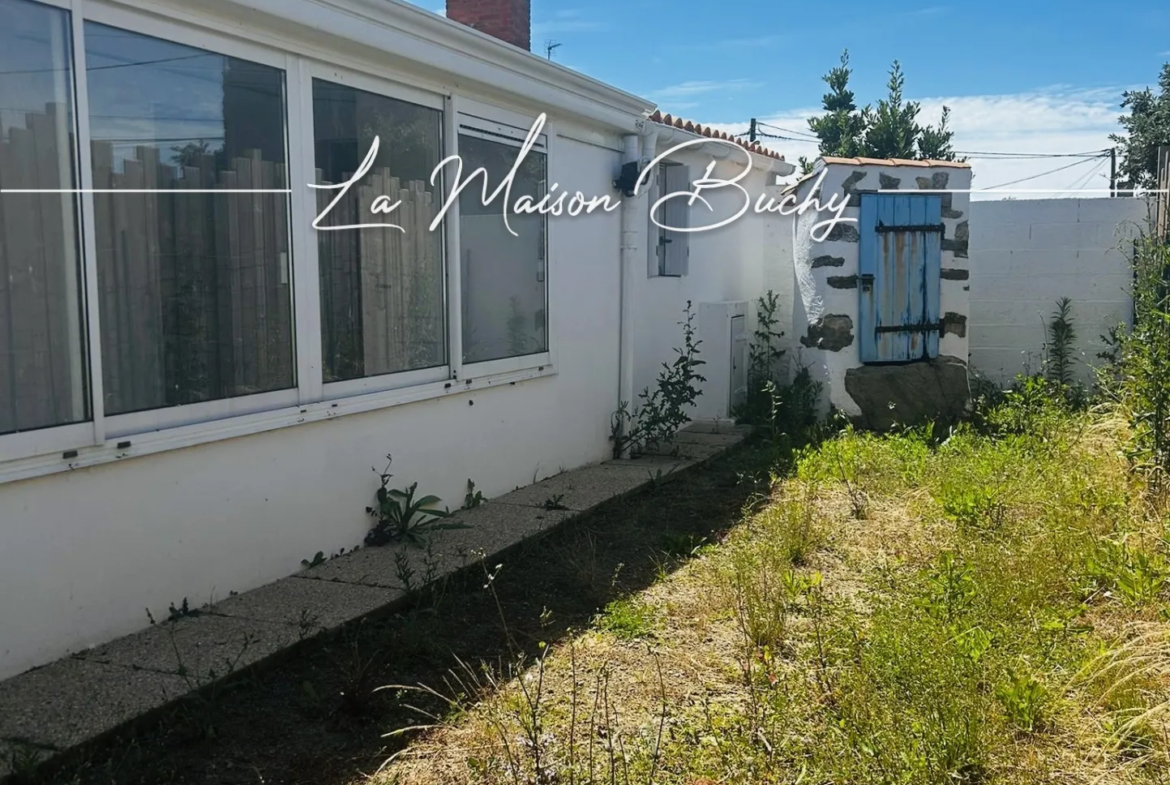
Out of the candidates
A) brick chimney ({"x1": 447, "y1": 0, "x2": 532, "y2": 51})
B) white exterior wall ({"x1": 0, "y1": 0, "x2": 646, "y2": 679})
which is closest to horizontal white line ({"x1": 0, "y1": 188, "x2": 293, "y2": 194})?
white exterior wall ({"x1": 0, "y1": 0, "x2": 646, "y2": 679})

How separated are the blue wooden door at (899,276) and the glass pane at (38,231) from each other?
6.38 meters

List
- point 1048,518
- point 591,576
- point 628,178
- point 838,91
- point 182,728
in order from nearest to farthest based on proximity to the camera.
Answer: point 182,728 < point 591,576 < point 1048,518 < point 628,178 < point 838,91

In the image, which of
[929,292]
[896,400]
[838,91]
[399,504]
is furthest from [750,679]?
[838,91]

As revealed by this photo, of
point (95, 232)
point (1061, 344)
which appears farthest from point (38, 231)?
point (1061, 344)

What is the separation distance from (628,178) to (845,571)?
11.7 feet

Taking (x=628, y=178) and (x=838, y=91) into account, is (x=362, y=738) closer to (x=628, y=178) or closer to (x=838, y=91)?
(x=628, y=178)

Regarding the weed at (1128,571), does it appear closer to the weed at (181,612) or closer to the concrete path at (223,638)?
the concrete path at (223,638)

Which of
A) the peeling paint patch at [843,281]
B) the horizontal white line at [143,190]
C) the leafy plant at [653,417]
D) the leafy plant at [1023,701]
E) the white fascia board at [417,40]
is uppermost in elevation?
the white fascia board at [417,40]

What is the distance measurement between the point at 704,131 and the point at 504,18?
2.36 metres

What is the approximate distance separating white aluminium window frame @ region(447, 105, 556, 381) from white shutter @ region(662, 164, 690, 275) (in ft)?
6.83

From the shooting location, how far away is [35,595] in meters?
3.28

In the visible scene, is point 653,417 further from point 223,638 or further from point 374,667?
point 223,638

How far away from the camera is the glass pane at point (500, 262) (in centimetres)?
575

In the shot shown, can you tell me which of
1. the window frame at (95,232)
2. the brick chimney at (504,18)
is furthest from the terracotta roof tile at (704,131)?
the window frame at (95,232)
